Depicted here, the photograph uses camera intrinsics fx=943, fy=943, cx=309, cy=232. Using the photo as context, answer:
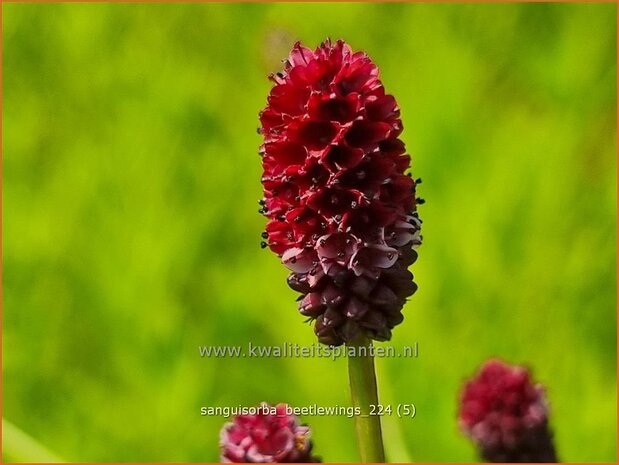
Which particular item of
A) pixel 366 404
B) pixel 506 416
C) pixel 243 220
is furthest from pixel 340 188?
pixel 243 220

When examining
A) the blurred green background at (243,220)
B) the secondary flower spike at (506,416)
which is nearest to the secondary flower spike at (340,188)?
the secondary flower spike at (506,416)

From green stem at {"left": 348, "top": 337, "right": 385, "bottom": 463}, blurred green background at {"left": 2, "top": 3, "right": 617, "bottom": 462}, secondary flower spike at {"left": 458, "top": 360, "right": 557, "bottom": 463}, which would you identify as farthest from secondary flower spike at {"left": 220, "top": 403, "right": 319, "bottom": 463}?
blurred green background at {"left": 2, "top": 3, "right": 617, "bottom": 462}

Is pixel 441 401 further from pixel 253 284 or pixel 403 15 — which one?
pixel 403 15

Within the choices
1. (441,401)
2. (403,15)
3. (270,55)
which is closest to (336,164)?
(270,55)

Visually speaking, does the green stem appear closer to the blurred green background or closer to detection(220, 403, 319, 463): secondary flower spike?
detection(220, 403, 319, 463): secondary flower spike

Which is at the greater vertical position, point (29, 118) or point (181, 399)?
point (29, 118)
